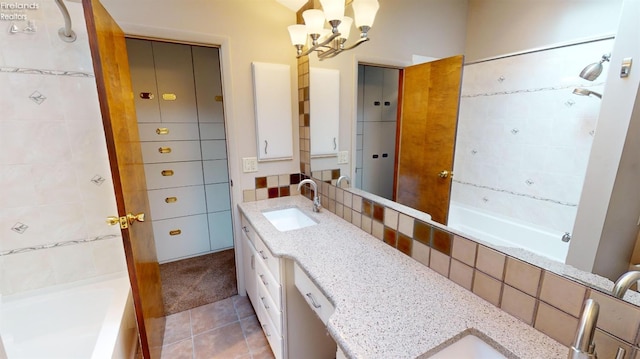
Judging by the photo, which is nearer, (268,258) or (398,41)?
(398,41)

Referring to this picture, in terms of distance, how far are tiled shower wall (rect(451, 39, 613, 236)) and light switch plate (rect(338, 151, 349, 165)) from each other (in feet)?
2.71

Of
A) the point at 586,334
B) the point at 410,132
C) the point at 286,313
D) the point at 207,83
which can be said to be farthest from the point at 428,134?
the point at 207,83

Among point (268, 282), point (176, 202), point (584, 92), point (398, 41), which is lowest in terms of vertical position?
point (268, 282)

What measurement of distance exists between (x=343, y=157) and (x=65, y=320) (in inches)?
76.4

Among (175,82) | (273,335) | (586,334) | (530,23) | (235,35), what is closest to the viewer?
(586,334)

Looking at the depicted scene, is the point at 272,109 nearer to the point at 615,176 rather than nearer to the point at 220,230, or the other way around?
the point at 220,230

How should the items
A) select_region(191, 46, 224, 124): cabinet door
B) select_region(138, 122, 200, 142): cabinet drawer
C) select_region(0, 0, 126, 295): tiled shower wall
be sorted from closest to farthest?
select_region(0, 0, 126, 295): tiled shower wall
select_region(138, 122, 200, 142): cabinet drawer
select_region(191, 46, 224, 124): cabinet door

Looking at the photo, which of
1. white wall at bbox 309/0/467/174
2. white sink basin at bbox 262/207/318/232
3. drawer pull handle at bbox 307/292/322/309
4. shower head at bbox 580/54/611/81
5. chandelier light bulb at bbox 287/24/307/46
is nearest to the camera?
shower head at bbox 580/54/611/81

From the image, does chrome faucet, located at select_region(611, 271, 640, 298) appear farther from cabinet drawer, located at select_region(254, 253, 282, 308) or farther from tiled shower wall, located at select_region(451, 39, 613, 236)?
cabinet drawer, located at select_region(254, 253, 282, 308)

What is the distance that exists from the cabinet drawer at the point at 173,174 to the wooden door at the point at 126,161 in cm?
96

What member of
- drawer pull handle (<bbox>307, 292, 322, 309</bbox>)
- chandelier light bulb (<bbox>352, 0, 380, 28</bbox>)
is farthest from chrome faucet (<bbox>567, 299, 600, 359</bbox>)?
chandelier light bulb (<bbox>352, 0, 380, 28</bbox>)

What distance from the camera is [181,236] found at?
284 cm

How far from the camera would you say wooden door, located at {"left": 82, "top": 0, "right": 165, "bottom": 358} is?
45.5 inches

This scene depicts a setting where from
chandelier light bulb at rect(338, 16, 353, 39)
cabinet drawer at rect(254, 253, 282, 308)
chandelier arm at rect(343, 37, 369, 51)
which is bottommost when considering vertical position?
cabinet drawer at rect(254, 253, 282, 308)
